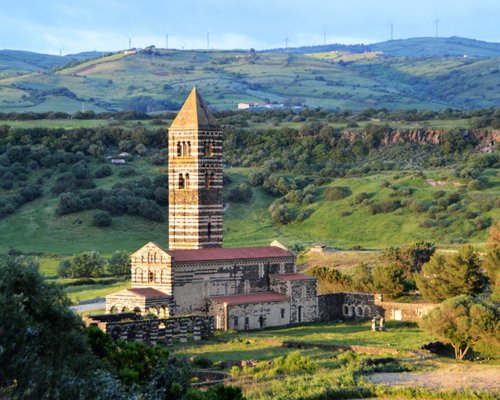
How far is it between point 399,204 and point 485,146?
83.5 ft

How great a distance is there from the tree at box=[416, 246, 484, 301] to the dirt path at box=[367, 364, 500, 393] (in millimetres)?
12307

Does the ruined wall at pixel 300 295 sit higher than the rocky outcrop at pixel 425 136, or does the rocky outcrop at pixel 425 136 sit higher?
the rocky outcrop at pixel 425 136

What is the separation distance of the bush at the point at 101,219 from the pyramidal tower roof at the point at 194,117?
2599cm

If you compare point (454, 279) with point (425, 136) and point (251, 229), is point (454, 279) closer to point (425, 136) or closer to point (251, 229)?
point (251, 229)

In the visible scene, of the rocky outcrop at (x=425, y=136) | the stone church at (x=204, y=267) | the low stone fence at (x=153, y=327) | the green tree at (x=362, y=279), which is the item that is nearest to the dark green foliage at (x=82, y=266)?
the stone church at (x=204, y=267)

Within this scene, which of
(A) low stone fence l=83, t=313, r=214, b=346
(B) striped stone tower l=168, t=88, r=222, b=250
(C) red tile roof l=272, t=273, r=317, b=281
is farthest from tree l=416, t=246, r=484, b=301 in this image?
(A) low stone fence l=83, t=313, r=214, b=346

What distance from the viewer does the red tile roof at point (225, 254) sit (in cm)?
5544

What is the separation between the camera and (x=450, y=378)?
4328cm

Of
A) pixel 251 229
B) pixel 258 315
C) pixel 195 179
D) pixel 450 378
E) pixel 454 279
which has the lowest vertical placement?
pixel 450 378

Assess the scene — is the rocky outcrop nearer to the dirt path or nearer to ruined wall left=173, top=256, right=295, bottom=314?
ruined wall left=173, top=256, right=295, bottom=314

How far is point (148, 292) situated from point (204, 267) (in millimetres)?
2961

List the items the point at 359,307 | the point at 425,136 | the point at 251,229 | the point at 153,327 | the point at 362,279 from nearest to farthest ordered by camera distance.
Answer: the point at 153,327, the point at 359,307, the point at 362,279, the point at 251,229, the point at 425,136

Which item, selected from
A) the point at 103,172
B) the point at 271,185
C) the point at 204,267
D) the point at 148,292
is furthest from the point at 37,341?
the point at 103,172

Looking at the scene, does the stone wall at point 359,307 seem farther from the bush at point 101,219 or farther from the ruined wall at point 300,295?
the bush at point 101,219
